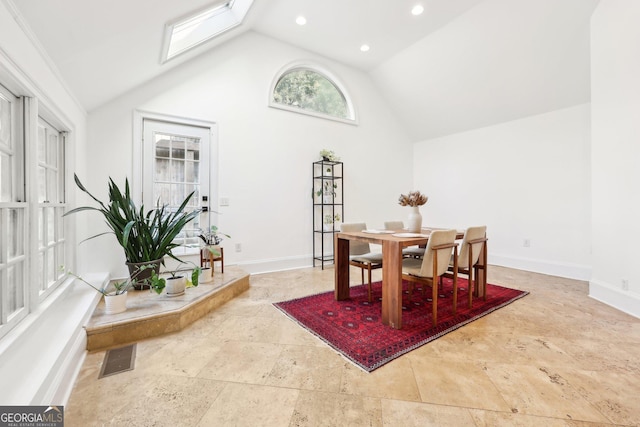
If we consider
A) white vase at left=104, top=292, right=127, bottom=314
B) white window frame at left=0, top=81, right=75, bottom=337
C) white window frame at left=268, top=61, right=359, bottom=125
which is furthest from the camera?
white window frame at left=268, top=61, right=359, bottom=125

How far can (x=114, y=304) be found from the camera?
2.07 meters

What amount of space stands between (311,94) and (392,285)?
11.9 feet

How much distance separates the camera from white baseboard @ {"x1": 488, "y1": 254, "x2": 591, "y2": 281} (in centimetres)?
368

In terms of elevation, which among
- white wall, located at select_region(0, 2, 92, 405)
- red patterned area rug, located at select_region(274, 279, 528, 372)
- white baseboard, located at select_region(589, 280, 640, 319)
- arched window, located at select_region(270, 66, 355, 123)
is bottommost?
red patterned area rug, located at select_region(274, 279, 528, 372)

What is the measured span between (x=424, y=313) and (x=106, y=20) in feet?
11.0

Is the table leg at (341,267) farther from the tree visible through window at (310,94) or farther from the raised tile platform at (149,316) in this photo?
the tree visible through window at (310,94)

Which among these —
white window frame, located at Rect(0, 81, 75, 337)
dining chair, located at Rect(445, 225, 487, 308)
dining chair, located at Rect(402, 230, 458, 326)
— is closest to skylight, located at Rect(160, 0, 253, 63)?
white window frame, located at Rect(0, 81, 75, 337)

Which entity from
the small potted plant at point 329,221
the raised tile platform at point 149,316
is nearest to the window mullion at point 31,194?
the raised tile platform at point 149,316

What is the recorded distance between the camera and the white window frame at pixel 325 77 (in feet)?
13.4

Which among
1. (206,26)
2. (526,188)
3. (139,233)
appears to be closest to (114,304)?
(139,233)

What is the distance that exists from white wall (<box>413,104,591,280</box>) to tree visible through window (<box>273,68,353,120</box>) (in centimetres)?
218

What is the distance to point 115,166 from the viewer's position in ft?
10.1

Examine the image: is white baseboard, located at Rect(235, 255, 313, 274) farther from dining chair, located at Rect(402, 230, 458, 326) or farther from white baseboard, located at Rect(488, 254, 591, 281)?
white baseboard, located at Rect(488, 254, 591, 281)

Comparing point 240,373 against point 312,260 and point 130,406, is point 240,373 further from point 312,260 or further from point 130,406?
point 312,260
